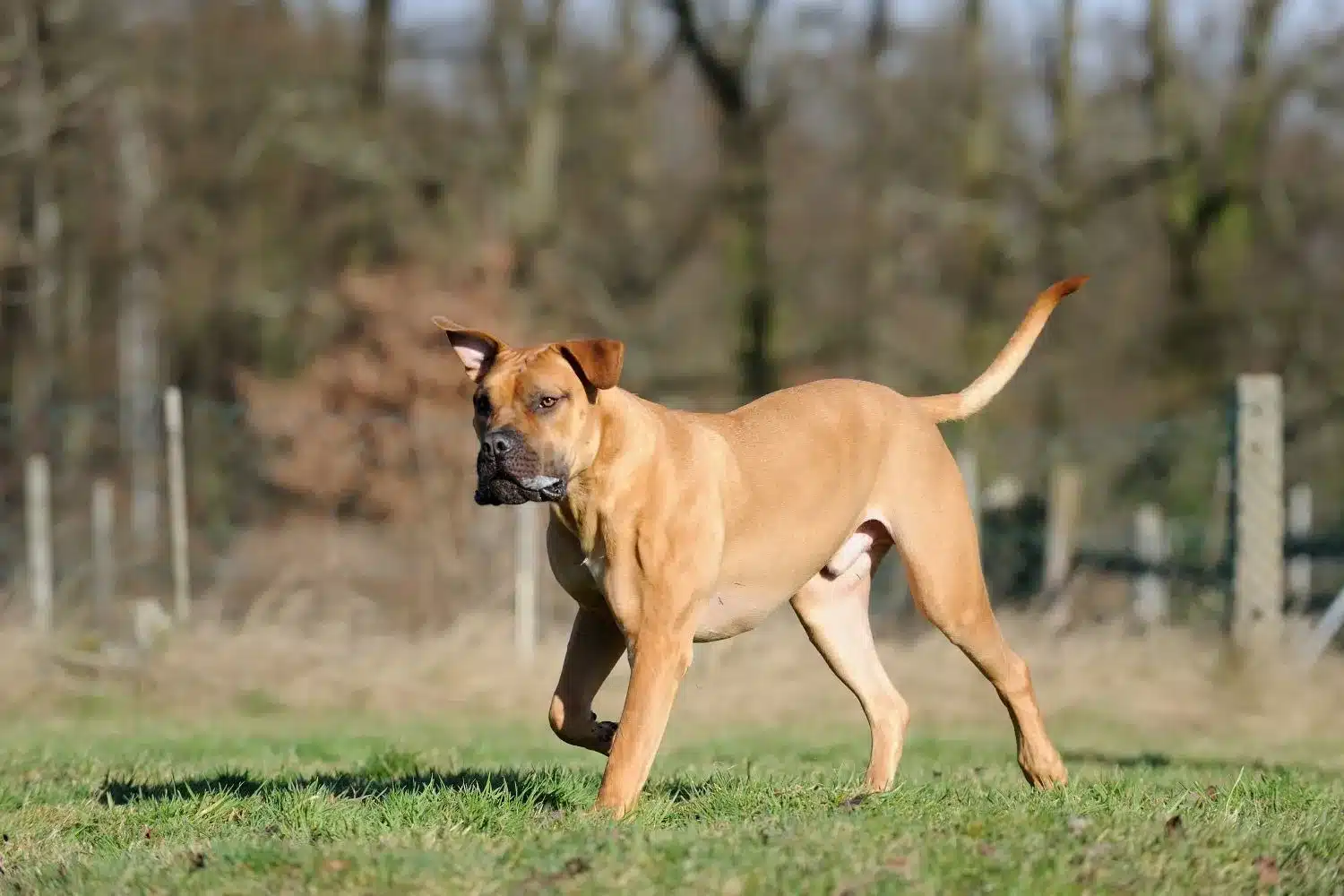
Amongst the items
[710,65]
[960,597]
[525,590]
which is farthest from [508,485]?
[710,65]

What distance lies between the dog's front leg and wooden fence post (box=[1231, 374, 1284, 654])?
843 cm

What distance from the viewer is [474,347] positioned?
20.3ft

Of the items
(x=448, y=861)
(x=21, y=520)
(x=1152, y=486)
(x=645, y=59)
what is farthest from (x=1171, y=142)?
(x=448, y=861)

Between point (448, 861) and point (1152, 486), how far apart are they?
24238 millimetres

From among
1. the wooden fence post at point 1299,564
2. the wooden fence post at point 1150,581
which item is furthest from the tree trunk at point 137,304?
the wooden fence post at point 1299,564

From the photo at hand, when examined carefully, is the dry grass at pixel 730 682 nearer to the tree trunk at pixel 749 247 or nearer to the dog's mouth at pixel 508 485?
Answer: the dog's mouth at pixel 508 485

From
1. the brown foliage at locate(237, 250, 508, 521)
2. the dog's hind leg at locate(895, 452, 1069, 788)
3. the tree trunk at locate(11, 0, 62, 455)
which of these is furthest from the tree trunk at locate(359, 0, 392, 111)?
the dog's hind leg at locate(895, 452, 1069, 788)

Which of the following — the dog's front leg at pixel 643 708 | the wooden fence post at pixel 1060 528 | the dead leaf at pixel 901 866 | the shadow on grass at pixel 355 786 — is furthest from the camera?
the wooden fence post at pixel 1060 528

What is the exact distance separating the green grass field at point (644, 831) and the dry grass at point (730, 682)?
471 cm

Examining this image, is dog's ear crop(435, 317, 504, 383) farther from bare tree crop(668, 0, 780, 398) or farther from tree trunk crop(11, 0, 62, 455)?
tree trunk crop(11, 0, 62, 455)

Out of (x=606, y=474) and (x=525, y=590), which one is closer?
(x=606, y=474)

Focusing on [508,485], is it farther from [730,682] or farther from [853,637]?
[730,682]

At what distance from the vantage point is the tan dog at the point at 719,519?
5746 mm

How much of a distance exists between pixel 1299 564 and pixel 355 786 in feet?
45.5
